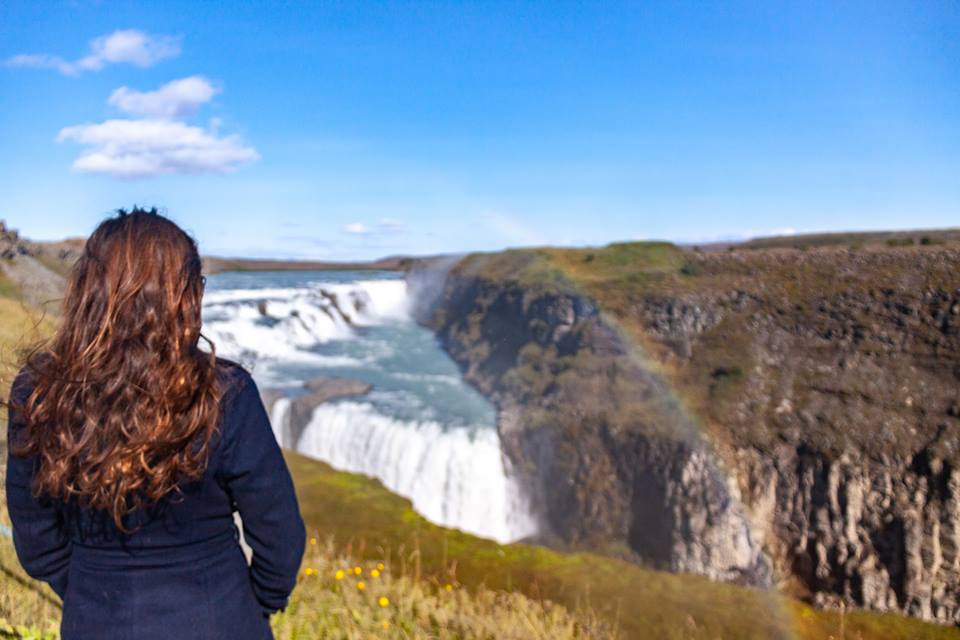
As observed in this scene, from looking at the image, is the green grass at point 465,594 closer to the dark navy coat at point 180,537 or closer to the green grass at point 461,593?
the green grass at point 461,593

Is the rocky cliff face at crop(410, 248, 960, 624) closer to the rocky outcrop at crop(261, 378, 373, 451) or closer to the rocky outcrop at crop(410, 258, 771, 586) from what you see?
the rocky outcrop at crop(410, 258, 771, 586)

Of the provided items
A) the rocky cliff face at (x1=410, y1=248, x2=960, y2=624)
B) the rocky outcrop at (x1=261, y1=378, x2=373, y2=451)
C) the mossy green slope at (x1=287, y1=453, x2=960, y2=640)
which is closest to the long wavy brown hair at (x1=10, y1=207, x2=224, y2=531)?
the mossy green slope at (x1=287, y1=453, x2=960, y2=640)

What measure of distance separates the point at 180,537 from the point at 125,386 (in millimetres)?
402

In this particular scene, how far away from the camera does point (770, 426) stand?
64.4 ft

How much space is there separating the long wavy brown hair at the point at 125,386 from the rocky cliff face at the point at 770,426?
1885 centimetres

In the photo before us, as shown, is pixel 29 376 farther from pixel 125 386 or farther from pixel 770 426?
pixel 770 426

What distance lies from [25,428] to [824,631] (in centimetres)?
1207

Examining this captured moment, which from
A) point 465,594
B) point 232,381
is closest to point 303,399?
point 465,594

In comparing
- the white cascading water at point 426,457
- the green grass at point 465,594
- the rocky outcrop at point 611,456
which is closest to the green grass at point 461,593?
the green grass at point 465,594

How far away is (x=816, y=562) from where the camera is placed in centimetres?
1750

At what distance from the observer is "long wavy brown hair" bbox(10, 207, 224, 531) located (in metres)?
1.61

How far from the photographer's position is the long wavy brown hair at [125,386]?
1.61m

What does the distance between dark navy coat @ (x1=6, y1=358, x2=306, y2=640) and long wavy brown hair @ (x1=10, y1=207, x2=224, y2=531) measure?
6 centimetres

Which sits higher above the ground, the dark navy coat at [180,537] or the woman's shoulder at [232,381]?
the woman's shoulder at [232,381]
